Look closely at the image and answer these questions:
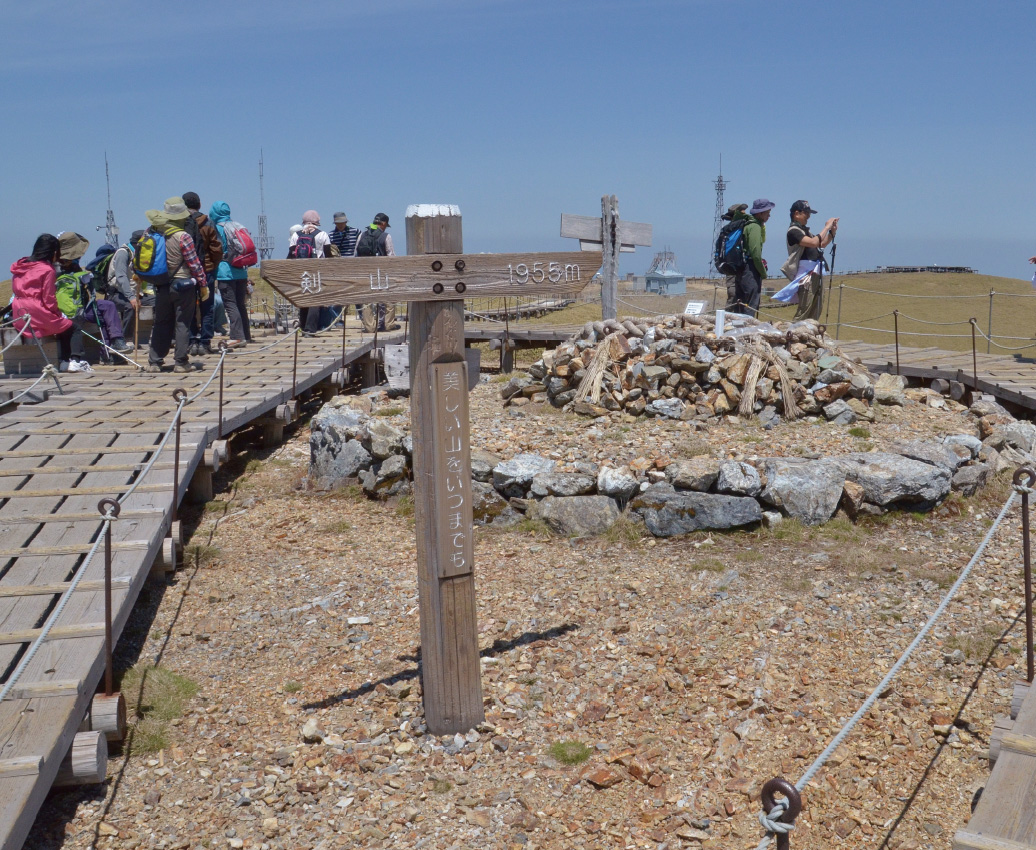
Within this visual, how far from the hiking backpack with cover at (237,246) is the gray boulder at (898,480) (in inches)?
338

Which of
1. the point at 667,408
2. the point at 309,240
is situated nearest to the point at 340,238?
the point at 309,240

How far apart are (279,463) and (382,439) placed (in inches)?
74.0

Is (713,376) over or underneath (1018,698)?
over

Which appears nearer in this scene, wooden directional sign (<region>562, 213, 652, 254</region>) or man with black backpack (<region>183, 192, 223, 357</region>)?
man with black backpack (<region>183, 192, 223, 357</region>)

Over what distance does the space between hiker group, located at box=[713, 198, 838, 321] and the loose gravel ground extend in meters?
4.18

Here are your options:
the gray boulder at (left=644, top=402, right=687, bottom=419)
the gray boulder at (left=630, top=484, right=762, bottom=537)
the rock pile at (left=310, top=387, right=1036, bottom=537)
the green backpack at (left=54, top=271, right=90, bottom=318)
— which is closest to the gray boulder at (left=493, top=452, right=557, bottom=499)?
the rock pile at (left=310, top=387, right=1036, bottom=537)

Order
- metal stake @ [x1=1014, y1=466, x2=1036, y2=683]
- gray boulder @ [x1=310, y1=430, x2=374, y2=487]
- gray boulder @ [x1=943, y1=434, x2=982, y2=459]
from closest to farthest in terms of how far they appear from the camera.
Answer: metal stake @ [x1=1014, y1=466, x2=1036, y2=683]
gray boulder @ [x1=943, y1=434, x2=982, y2=459]
gray boulder @ [x1=310, y1=430, x2=374, y2=487]

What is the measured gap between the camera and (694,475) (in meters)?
6.89

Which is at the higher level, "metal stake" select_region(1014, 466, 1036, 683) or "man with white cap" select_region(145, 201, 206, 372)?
"man with white cap" select_region(145, 201, 206, 372)

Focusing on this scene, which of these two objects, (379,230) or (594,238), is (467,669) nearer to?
(594,238)

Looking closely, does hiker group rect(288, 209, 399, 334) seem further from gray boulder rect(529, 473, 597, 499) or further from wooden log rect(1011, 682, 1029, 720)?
wooden log rect(1011, 682, 1029, 720)

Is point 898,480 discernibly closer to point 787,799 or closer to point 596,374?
point 596,374

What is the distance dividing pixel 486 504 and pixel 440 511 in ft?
9.80

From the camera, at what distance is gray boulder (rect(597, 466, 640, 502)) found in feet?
23.2
